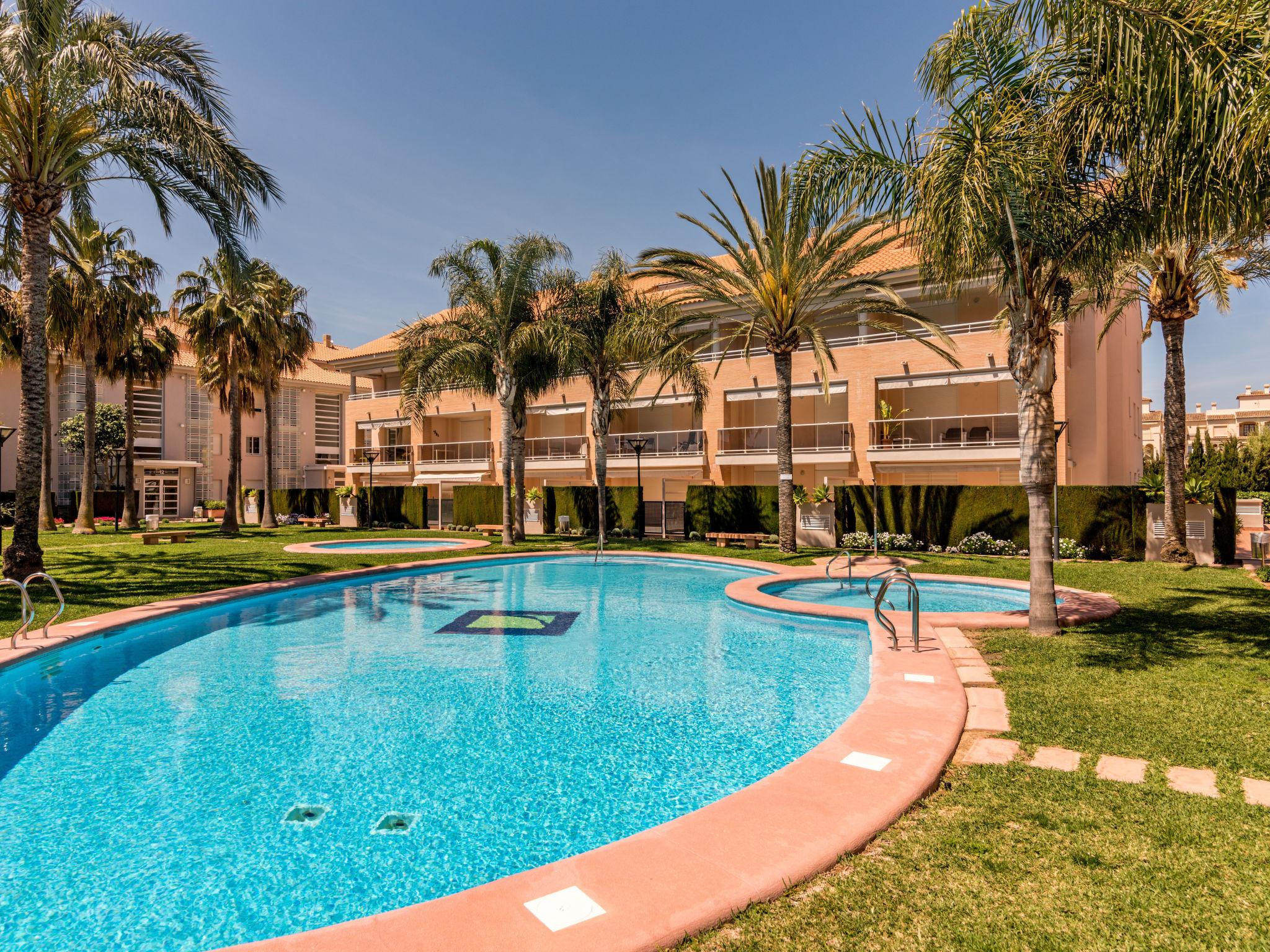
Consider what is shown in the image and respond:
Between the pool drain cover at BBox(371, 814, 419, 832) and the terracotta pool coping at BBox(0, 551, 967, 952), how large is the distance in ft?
4.72

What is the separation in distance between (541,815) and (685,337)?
17283 mm

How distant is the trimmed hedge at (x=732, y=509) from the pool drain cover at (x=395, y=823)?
65.1 feet

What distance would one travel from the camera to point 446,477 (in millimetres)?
35219

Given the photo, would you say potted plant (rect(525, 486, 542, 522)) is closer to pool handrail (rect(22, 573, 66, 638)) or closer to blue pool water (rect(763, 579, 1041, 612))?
blue pool water (rect(763, 579, 1041, 612))

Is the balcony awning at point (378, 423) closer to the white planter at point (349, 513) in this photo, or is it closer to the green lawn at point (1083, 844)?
the white planter at point (349, 513)

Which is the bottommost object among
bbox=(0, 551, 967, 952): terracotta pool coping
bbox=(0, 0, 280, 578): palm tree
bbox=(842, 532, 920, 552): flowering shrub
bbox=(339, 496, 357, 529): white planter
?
bbox=(0, 551, 967, 952): terracotta pool coping

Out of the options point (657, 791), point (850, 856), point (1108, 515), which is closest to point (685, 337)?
point (1108, 515)

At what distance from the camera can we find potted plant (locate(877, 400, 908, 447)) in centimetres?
2362

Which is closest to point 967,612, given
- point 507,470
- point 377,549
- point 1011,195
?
point 1011,195

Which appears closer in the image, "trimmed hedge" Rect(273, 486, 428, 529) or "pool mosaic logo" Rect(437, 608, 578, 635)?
"pool mosaic logo" Rect(437, 608, 578, 635)

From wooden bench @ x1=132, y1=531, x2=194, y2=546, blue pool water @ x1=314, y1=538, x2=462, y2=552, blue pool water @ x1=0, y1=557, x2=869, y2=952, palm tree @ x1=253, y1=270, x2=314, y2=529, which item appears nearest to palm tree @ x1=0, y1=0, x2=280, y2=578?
blue pool water @ x1=0, y1=557, x2=869, y2=952

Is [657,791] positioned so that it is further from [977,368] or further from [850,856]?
[977,368]

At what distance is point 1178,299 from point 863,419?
9.70 m

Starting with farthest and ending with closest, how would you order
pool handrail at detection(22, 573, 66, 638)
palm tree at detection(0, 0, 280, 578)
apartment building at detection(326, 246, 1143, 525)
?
1. apartment building at detection(326, 246, 1143, 525)
2. palm tree at detection(0, 0, 280, 578)
3. pool handrail at detection(22, 573, 66, 638)
